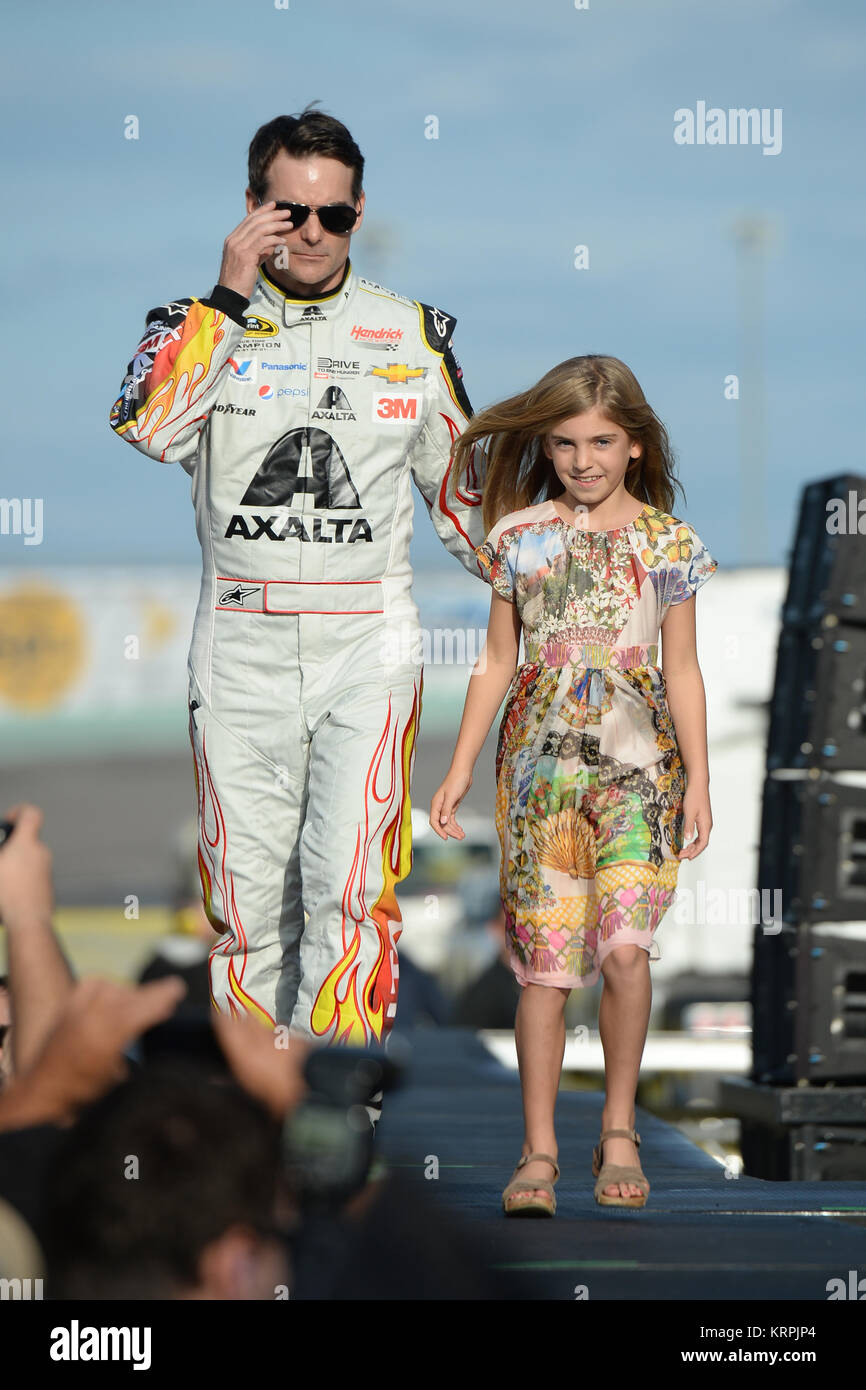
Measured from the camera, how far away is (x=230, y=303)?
364 centimetres

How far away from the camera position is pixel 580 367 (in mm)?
3627

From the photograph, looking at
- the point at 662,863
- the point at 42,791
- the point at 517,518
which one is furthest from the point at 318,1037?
the point at 42,791

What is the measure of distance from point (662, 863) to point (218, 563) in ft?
3.62

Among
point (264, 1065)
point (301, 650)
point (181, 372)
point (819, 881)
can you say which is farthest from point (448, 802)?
point (264, 1065)

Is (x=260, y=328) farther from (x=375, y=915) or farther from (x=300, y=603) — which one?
(x=375, y=915)

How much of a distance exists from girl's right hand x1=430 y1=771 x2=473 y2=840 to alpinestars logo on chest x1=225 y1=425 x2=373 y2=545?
58 centimetres

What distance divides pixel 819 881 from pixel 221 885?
187 cm

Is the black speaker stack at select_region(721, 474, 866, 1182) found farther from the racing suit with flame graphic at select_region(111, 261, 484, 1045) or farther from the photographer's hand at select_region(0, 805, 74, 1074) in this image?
the photographer's hand at select_region(0, 805, 74, 1074)

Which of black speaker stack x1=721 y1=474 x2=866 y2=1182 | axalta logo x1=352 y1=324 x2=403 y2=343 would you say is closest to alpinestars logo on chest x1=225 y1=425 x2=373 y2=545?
axalta logo x1=352 y1=324 x2=403 y2=343

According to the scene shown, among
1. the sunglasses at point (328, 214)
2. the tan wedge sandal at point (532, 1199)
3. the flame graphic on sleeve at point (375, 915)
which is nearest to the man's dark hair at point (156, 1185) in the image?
the tan wedge sandal at point (532, 1199)

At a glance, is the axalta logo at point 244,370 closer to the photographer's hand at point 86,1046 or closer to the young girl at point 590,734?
the young girl at point 590,734

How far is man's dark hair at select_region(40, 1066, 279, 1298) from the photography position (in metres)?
1.51
